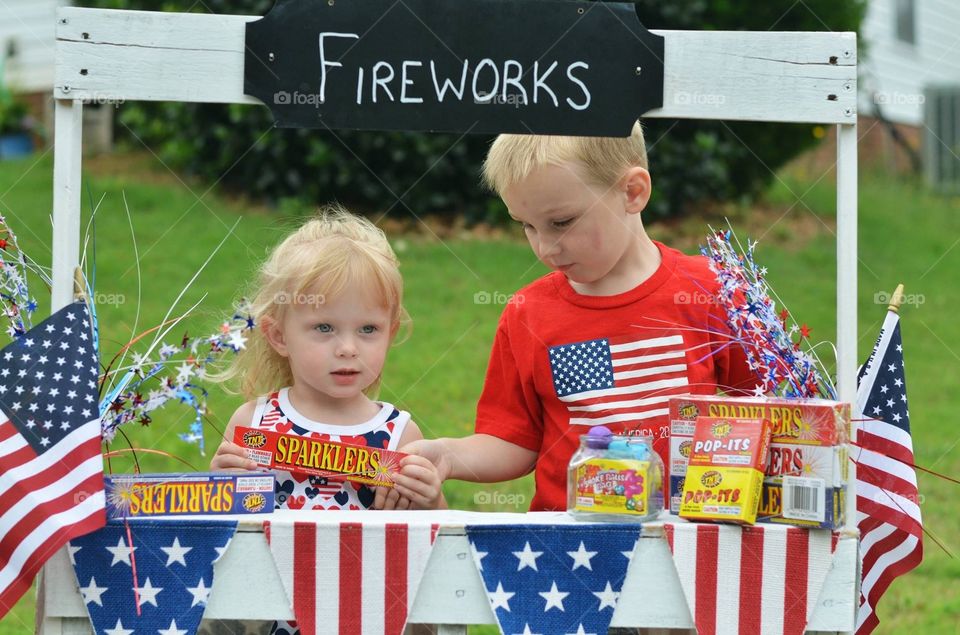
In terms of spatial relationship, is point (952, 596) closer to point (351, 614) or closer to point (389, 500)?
point (389, 500)

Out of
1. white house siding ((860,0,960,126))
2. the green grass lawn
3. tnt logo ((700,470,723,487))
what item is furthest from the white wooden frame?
white house siding ((860,0,960,126))

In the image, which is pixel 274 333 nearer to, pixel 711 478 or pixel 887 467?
pixel 711 478

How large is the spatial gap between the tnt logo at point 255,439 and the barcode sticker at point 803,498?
1.21 meters

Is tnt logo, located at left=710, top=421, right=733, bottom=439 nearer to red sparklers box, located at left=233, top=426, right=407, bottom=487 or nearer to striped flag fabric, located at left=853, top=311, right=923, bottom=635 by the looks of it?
striped flag fabric, located at left=853, top=311, right=923, bottom=635

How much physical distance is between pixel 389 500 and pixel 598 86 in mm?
1147

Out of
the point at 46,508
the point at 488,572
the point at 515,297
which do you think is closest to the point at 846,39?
the point at 515,297

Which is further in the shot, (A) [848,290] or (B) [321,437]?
(B) [321,437]

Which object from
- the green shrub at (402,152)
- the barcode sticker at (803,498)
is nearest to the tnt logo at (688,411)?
the barcode sticker at (803,498)

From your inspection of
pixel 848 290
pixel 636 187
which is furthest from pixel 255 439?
pixel 848 290

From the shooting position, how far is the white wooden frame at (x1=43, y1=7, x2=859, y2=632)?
2.44m

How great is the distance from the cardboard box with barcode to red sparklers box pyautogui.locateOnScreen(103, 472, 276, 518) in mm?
1012

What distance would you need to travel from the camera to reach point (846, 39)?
2.51 meters

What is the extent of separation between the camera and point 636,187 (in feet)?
9.91

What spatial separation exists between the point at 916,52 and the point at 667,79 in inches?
578
